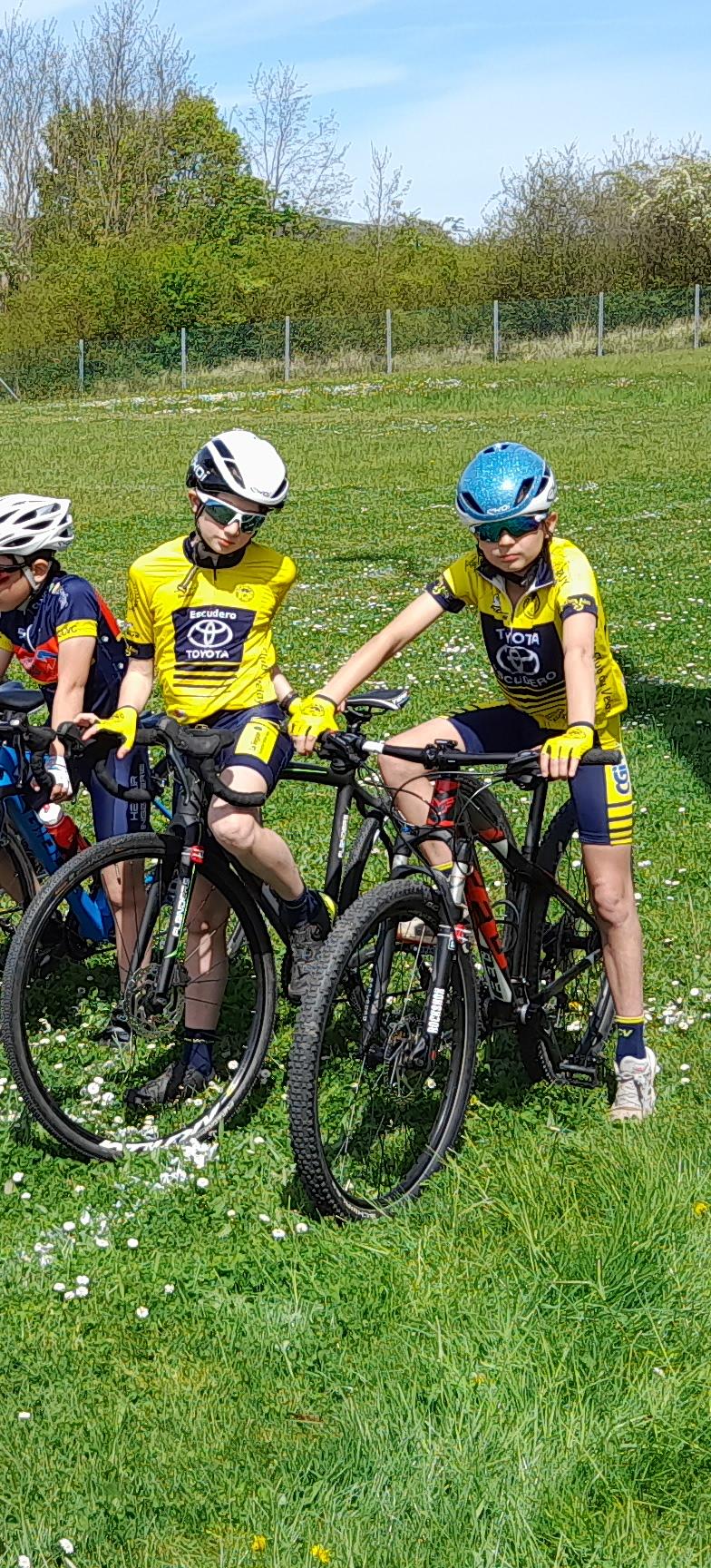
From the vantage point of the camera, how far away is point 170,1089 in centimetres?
499

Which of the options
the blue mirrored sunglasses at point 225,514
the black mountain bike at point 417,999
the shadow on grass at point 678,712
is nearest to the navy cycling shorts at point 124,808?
the blue mirrored sunglasses at point 225,514

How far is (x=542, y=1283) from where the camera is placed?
3.83 m

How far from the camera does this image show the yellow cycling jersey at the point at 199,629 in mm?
4938

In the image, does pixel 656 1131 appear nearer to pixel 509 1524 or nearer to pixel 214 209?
pixel 509 1524

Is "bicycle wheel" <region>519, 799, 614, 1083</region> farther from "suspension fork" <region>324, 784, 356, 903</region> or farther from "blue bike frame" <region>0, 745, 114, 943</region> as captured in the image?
"blue bike frame" <region>0, 745, 114, 943</region>

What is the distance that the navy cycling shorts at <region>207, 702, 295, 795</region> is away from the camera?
4707mm

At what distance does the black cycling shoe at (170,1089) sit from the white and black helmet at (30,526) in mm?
1783

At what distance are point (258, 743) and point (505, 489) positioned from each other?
105 centimetres

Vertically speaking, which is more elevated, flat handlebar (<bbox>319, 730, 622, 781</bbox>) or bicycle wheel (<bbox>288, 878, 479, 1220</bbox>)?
flat handlebar (<bbox>319, 730, 622, 781</bbox>)

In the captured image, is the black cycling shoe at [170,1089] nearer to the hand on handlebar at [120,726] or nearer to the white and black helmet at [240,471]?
the hand on handlebar at [120,726]

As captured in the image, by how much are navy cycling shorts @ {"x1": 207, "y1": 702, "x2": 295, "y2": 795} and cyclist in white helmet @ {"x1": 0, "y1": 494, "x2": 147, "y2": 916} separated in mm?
482

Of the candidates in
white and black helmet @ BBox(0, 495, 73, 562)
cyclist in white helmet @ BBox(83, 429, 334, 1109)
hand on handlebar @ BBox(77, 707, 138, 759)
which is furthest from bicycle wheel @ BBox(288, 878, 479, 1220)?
white and black helmet @ BBox(0, 495, 73, 562)

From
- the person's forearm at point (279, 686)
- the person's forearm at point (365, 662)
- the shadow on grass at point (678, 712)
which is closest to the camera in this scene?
the person's forearm at point (365, 662)

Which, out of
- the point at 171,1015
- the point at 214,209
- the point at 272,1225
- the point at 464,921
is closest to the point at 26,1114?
the point at 171,1015
